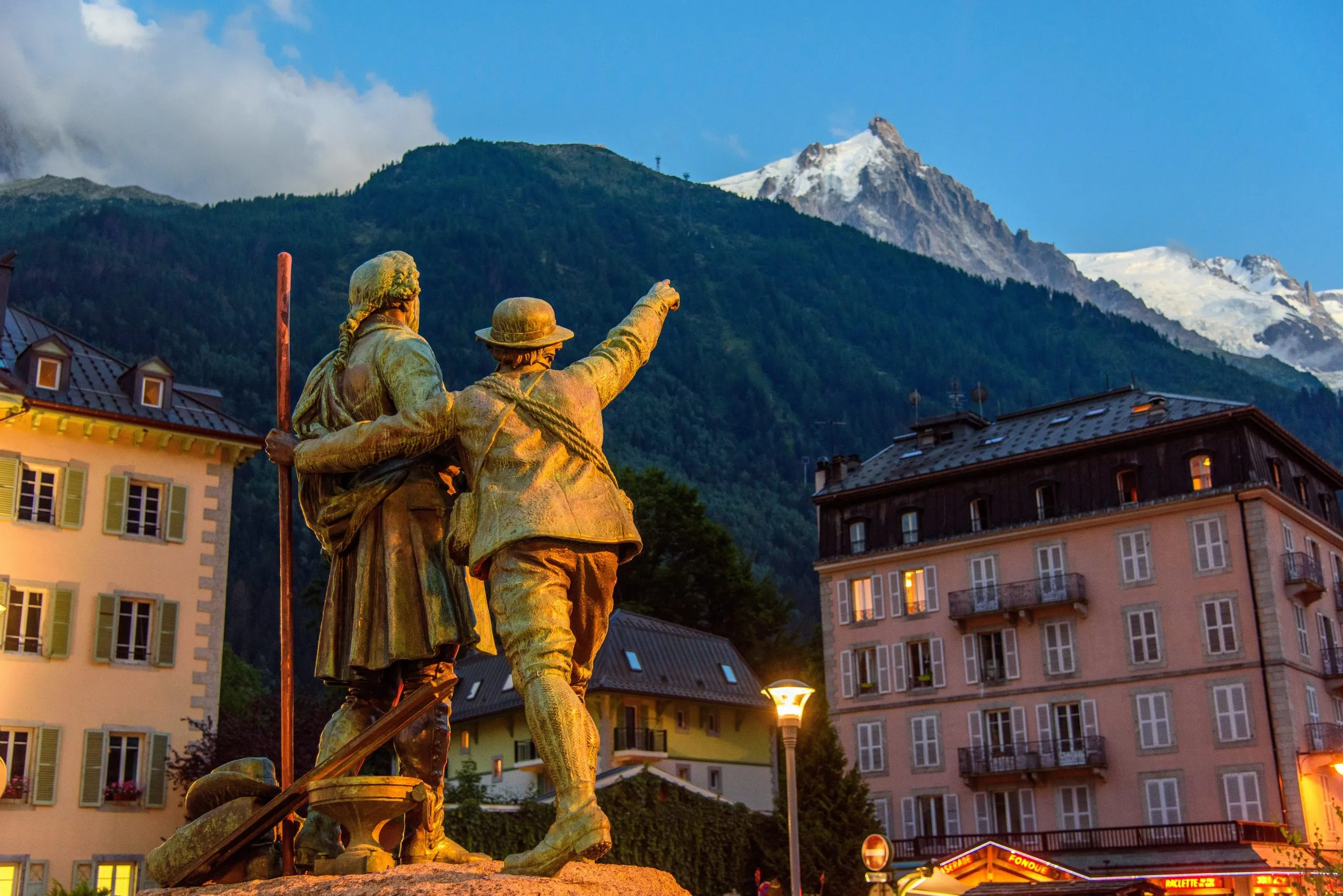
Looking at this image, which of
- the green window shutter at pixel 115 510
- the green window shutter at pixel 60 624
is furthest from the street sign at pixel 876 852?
the green window shutter at pixel 115 510

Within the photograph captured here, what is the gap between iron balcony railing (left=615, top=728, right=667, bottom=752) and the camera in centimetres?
4988

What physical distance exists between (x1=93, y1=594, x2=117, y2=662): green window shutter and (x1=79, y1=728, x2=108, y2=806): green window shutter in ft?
5.03

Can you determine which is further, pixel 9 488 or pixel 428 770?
pixel 9 488

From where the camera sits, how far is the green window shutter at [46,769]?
2964 centimetres

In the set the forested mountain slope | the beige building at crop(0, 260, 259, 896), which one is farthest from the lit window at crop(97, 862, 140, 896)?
the forested mountain slope

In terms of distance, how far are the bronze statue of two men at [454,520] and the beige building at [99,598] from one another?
25.7 m

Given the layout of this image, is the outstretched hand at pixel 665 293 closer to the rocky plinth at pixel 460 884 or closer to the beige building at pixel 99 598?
the rocky plinth at pixel 460 884

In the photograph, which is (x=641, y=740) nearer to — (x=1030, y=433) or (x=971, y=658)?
(x=971, y=658)

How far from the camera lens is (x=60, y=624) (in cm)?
3089

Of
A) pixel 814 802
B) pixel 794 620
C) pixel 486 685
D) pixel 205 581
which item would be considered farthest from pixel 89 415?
pixel 794 620

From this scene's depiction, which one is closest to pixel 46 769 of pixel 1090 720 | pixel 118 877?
pixel 118 877

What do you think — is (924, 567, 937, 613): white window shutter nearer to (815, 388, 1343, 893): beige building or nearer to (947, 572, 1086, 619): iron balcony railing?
(815, 388, 1343, 893): beige building

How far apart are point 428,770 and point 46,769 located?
26850 millimetres

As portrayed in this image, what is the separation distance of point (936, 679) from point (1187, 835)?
1039cm
